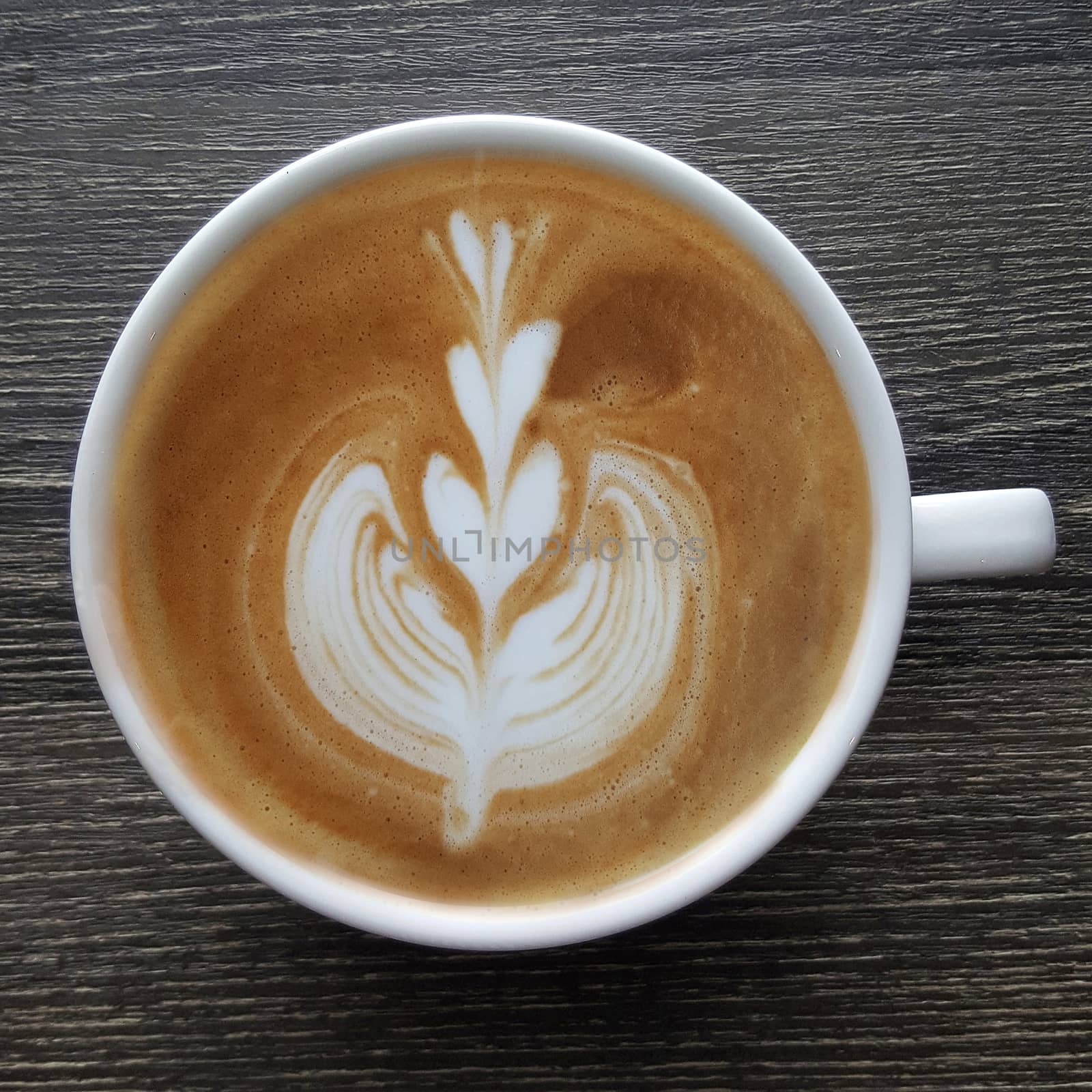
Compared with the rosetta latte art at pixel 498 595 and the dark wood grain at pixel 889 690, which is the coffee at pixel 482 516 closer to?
the rosetta latte art at pixel 498 595

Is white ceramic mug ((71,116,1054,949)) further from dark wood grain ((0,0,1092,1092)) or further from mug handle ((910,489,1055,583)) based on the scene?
dark wood grain ((0,0,1092,1092))

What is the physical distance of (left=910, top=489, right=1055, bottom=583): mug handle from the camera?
0.86 metres

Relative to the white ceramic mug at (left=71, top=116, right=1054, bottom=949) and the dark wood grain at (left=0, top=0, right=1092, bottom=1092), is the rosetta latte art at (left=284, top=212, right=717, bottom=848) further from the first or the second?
the dark wood grain at (left=0, top=0, right=1092, bottom=1092)

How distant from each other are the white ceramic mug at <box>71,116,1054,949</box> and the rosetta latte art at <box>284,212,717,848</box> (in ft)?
0.33

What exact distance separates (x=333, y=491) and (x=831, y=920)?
0.76 meters

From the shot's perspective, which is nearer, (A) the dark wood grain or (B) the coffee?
(B) the coffee

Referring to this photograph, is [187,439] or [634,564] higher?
[187,439]

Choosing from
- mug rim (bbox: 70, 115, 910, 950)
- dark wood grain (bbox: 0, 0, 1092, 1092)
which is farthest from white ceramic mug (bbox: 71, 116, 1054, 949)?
dark wood grain (bbox: 0, 0, 1092, 1092)

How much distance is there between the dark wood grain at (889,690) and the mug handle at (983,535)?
19 cm

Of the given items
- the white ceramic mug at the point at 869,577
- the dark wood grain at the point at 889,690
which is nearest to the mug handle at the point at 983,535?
the white ceramic mug at the point at 869,577

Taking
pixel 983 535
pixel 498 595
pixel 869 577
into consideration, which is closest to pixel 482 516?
pixel 498 595

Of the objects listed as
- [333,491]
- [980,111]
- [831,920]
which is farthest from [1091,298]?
[333,491]

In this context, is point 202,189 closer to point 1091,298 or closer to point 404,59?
point 404,59

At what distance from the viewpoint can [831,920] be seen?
1048mm
